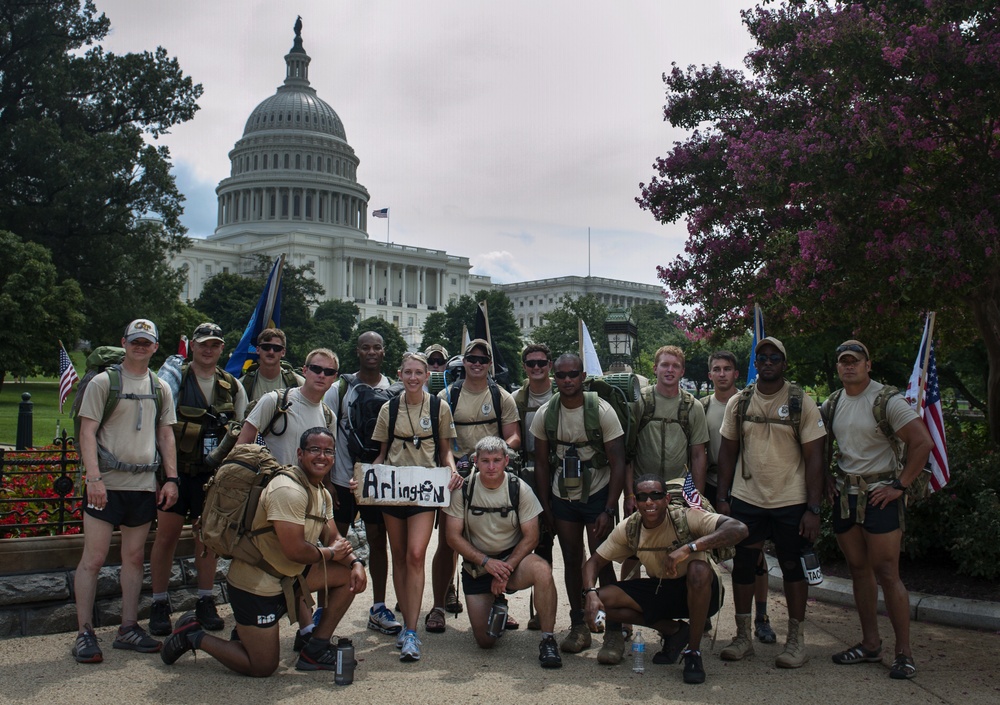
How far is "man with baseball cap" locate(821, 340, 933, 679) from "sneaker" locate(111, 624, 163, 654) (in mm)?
4299

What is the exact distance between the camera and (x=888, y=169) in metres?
8.29

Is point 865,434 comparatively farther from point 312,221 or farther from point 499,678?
point 312,221

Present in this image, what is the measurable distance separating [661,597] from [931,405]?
9.03 ft

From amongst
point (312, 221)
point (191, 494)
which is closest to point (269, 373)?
point (191, 494)

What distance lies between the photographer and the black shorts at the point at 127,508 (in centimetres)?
612

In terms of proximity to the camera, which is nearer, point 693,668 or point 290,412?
point 693,668

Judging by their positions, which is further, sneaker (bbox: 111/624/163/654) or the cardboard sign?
the cardboard sign

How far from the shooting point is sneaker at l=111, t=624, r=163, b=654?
20.2 feet

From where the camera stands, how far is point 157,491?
660cm

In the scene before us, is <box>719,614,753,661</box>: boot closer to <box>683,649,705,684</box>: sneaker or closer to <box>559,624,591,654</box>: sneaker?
<box>683,649,705,684</box>: sneaker

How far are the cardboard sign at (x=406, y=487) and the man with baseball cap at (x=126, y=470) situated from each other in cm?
128

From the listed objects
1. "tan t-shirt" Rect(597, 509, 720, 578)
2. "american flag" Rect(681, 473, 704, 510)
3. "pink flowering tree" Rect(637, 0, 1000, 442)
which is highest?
"pink flowering tree" Rect(637, 0, 1000, 442)

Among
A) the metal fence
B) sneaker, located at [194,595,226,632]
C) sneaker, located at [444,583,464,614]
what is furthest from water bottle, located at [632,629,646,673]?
the metal fence

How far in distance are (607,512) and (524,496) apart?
0.57m
